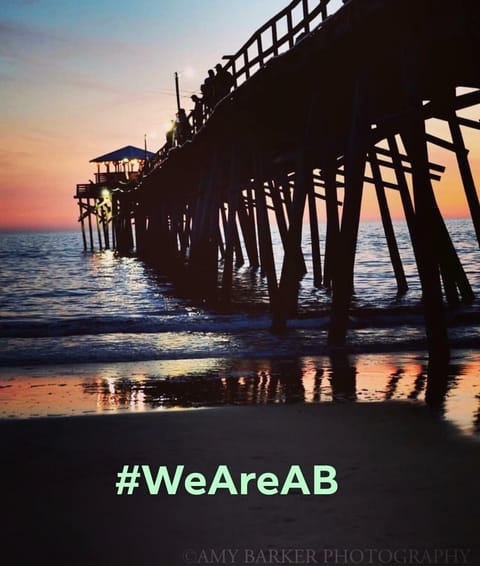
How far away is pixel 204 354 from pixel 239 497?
699cm

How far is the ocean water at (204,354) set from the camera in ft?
24.6

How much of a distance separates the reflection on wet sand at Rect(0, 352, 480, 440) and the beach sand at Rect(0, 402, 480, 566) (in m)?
0.74

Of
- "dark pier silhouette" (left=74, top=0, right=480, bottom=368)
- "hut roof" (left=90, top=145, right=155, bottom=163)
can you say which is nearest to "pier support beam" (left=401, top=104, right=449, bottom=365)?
"dark pier silhouette" (left=74, top=0, right=480, bottom=368)

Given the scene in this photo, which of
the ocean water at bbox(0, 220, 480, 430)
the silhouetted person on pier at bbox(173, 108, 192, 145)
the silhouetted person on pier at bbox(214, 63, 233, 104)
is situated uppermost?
the silhouetted person on pier at bbox(214, 63, 233, 104)

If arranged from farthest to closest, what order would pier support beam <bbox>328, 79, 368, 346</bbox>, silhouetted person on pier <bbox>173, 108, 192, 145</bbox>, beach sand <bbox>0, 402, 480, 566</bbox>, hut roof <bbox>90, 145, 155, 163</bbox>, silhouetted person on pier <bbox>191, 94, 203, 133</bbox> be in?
hut roof <bbox>90, 145, 155, 163</bbox> < silhouetted person on pier <bbox>173, 108, 192, 145</bbox> < silhouetted person on pier <bbox>191, 94, 203, 133</bbox> < pier support beam <bbox>328, 79, 368, 346</bbox> < beach sand <bbox>0, 402, 480, 566</bbox>

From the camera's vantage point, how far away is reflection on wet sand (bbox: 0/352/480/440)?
699 cm

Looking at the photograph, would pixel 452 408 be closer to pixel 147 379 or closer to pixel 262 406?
pixel 262 406

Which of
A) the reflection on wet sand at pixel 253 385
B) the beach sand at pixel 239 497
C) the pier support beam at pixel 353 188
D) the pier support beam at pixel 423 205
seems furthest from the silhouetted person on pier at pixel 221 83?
the beach sand at pixel 239 497

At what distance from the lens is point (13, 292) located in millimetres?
27656

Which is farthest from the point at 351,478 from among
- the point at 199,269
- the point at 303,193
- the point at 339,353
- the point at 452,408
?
the point at 199,269

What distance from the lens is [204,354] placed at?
1116cm

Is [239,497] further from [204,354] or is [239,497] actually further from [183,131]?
[183,131]

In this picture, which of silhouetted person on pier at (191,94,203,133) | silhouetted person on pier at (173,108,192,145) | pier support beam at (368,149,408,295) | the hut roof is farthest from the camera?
the hut roof

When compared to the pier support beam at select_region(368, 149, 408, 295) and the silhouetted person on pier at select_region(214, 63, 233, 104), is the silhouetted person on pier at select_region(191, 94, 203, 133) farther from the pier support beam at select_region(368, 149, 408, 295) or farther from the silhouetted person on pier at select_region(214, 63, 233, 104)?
the pier support beam at select_region(368, 149, 408, 295)
